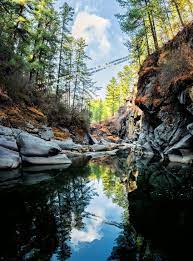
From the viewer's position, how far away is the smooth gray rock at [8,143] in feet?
54.7

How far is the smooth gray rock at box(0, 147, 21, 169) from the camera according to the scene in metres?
15.2

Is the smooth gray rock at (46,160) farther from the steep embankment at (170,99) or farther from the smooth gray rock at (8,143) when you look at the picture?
the steep embankment at (170,99)

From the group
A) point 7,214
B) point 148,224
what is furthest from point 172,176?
point 7,214

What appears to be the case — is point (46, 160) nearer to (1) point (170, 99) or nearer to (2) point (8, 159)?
(2) point (8, 159)

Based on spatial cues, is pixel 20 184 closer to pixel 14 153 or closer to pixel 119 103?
pixel 14 153

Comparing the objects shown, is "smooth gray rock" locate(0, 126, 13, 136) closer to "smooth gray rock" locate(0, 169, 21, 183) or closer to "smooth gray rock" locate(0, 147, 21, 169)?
"smooth gray rock" locate(0, 147, 21, 169)

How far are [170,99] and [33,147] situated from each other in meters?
14.7

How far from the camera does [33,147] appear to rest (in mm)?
18594

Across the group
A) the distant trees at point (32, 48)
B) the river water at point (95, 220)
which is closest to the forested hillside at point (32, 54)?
the distant trees at point (32, 48)

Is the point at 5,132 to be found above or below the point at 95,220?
above

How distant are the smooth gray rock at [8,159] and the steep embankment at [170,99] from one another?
12.7m

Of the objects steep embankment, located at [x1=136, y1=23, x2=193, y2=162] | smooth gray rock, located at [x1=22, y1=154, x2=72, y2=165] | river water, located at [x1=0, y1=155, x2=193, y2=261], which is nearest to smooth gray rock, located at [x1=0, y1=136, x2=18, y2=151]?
smooth gray rock, located at [x1=22, y1=154, x2=72, y2=165]

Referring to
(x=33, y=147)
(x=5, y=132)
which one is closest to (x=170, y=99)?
(x=33, y=147)

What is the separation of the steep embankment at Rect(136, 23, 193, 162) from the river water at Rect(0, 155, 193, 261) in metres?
10.7
